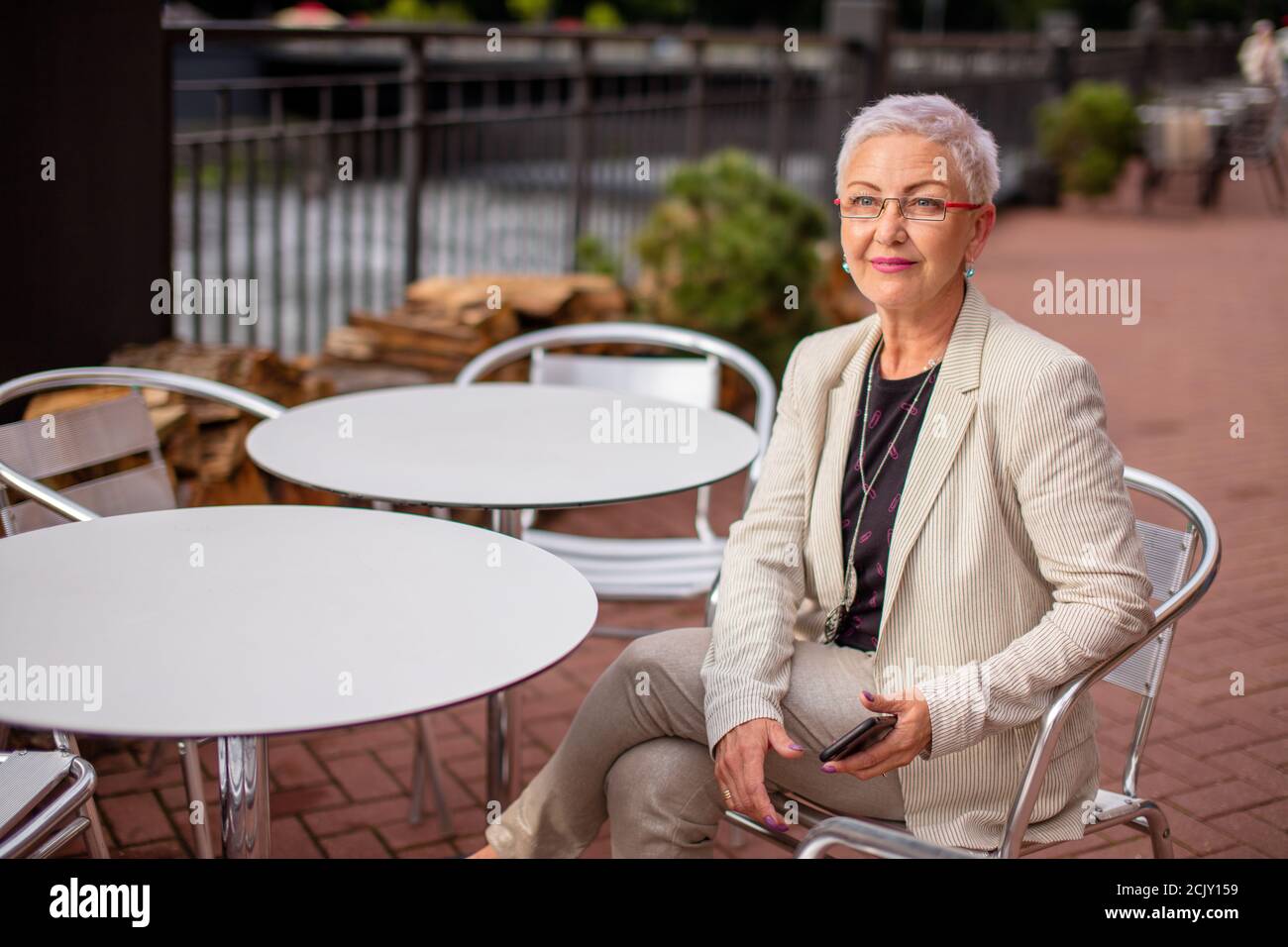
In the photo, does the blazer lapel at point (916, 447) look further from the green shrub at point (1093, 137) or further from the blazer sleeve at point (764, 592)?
the green shrub at point (1093, 137)

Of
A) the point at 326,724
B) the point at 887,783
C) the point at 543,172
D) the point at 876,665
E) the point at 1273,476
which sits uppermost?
the point at 543,172

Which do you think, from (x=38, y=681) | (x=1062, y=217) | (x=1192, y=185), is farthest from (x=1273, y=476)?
(x=1192, y=185)

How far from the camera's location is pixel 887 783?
1976mm

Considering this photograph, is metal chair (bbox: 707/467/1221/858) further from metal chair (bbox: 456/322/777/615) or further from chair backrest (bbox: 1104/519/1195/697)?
metal chair (bbox: 456/322/777/615)

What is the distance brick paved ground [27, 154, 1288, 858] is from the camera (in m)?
2.88

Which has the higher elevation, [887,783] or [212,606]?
[212,606]

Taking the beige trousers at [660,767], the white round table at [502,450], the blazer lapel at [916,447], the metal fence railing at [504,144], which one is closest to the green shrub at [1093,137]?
the metal fence railing at [504,144]

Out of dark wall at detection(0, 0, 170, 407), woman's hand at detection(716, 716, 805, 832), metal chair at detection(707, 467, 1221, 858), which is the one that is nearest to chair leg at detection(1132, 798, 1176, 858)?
metal chair at detection(707, 467, 1221, 858)

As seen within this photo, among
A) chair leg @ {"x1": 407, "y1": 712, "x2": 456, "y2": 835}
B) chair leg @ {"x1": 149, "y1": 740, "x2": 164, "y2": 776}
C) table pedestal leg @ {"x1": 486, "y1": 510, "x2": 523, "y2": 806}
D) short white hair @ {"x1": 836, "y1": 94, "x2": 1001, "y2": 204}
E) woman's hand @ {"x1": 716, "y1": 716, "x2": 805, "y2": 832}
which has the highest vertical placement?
short white hair @ {"x1": 836, "y1": 94, "x2": 1001, "y2": 204}

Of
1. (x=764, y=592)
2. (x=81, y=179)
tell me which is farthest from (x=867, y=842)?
(x=81, y=179)

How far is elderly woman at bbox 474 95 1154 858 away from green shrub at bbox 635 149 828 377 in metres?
3.61

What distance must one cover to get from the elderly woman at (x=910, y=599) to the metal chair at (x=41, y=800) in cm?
59
